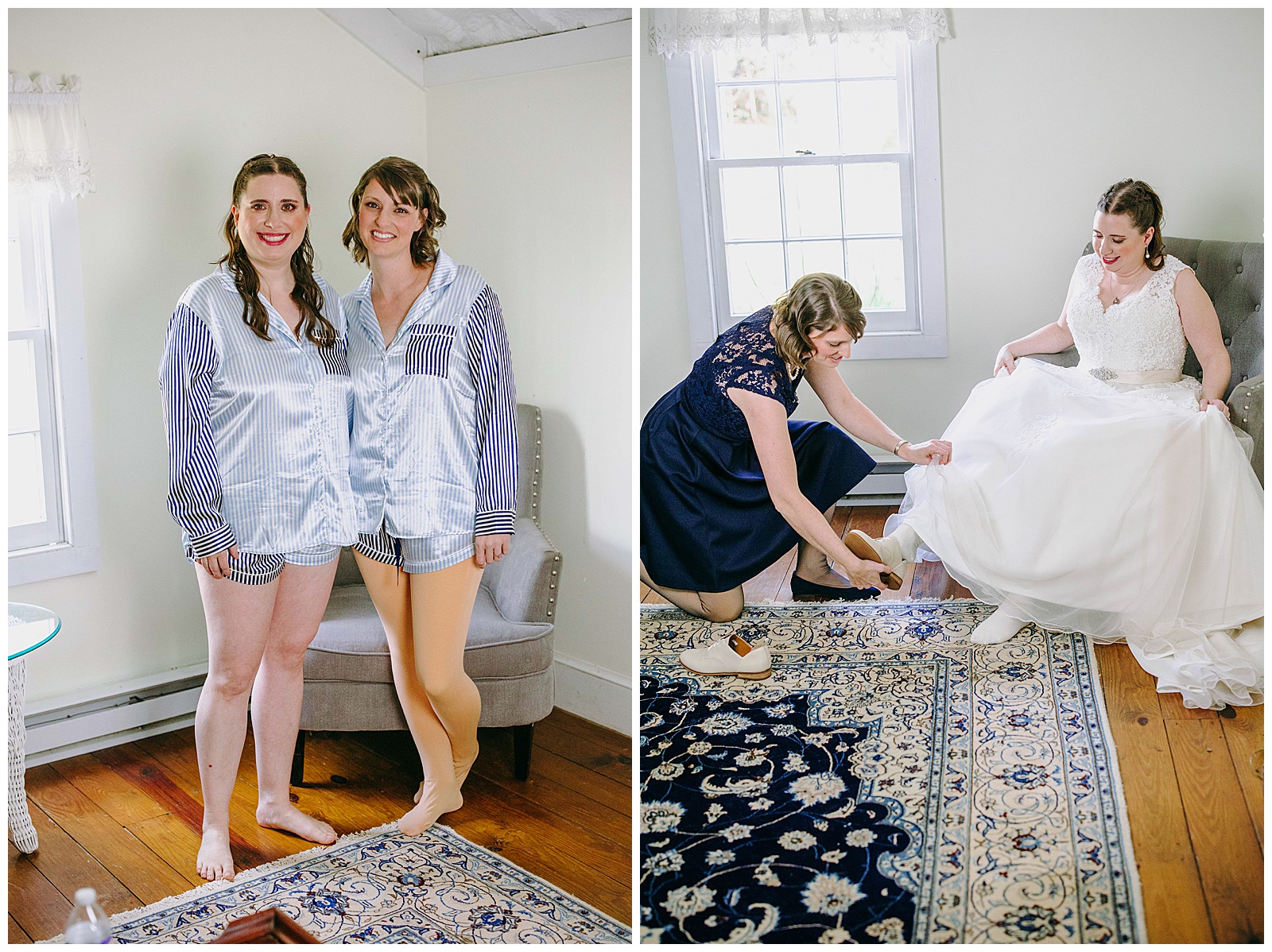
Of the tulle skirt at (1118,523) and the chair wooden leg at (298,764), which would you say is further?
the chair wooden leg at (298,764)

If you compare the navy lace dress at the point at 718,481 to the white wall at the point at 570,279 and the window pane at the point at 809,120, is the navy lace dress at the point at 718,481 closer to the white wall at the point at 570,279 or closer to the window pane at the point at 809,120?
the white wall at the point at 570,279

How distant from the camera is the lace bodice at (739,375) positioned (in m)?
2.69

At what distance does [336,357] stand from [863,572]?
4.69ft

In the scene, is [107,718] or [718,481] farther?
[718,481]

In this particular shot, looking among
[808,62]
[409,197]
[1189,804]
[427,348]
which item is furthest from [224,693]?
[808,62]

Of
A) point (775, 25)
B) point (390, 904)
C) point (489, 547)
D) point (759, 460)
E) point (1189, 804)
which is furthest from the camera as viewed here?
point (775, 25)

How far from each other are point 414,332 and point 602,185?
0.75m

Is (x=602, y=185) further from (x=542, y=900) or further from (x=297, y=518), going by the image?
(x=542, y=900)

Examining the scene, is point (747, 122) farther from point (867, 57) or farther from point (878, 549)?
point (878, 549)

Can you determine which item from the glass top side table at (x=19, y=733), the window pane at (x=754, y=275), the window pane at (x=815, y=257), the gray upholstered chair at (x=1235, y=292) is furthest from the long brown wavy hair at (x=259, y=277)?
the gray upholstered chair at (x=1235, y=292)

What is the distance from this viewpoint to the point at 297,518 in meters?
2.12

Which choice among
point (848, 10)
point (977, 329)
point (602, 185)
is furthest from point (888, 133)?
point (602, 185)

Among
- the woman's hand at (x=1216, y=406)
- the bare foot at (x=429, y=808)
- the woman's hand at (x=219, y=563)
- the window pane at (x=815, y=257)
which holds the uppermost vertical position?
the window pane at (x=815, y=257)

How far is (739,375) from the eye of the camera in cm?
270
